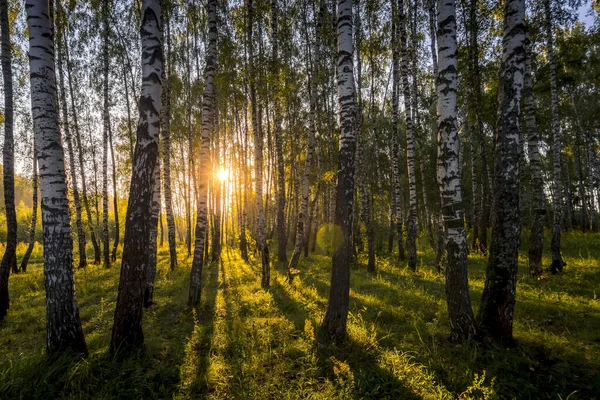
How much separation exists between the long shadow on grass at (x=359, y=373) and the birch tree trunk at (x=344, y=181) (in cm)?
44

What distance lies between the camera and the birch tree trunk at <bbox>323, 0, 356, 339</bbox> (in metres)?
5.11

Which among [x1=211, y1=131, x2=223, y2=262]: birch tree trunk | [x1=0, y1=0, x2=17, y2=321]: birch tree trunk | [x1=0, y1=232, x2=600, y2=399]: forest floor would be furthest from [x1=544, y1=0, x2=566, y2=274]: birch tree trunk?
[x1=0, y1=0, x2=17, y2=321]: birch tree trunk

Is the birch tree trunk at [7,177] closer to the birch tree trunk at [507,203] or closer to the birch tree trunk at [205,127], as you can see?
the birch tree trunk at [205,127]

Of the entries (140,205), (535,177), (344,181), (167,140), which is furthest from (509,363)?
(167,140)

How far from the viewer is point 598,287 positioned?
7.21 m

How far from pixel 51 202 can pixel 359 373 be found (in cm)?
534

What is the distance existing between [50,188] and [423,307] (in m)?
7.83

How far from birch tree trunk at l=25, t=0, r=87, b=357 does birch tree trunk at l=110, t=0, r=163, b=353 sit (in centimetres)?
68

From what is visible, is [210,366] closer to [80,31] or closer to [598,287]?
[598,287]

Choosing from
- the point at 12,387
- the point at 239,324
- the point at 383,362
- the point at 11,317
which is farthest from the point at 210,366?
the point at 11,317

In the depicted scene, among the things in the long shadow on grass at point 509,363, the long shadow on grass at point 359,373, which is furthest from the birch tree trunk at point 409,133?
the long shadow on grass at point 359,373

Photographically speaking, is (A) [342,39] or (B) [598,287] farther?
(B) [598,287]

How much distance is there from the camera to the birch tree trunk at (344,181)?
16.8ft

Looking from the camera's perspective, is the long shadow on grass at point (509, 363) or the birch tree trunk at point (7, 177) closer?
the long shadow on grass at point (509, 363)
